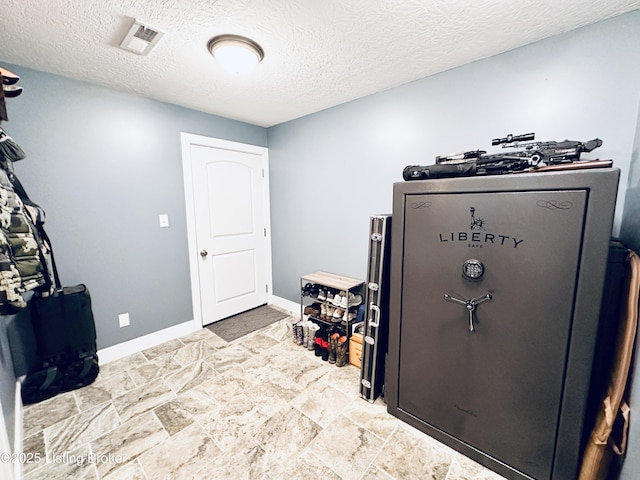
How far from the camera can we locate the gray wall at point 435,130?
55.3 inches

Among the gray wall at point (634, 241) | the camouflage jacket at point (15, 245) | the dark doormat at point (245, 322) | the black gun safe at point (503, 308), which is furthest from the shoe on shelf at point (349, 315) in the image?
the camouflage jacket at point (15, 245)

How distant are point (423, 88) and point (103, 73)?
2492mm

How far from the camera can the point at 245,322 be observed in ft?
10.1

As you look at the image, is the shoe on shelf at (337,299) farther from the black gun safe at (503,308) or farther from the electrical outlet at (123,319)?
the electrical outlet at (123,319)

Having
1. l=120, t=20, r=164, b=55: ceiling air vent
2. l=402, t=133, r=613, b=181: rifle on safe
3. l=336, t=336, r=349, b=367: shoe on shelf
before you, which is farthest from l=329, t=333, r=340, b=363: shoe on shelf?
l=120, t=20, r=164, b=55: ceiling air vent

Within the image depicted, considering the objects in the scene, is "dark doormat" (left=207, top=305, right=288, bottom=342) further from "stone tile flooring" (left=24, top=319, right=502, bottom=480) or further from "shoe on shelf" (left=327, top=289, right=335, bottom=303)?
"shoe on shelf" (left=327, top=289, right=335, bottom=303)

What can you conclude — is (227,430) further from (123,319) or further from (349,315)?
(123,319)

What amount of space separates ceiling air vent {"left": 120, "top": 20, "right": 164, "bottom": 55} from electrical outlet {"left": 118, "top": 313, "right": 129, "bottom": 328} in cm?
215

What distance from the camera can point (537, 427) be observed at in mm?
1226

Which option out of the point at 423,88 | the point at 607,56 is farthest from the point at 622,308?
the point at 423,88

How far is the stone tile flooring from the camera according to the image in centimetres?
137

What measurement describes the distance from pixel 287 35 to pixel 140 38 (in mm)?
876

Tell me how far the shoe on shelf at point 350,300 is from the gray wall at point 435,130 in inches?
9.6

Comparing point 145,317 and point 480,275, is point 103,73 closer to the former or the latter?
point 145,317
